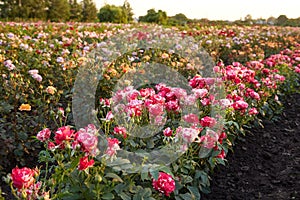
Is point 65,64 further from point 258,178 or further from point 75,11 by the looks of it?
point 75,11

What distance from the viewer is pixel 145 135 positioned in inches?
92.2

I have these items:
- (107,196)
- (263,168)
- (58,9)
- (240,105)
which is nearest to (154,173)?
(107,196)

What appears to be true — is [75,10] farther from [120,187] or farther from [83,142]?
[83,142]

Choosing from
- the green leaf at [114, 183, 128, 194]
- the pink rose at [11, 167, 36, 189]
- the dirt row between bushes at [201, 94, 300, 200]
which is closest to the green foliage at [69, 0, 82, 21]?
the dirt row between bushes at [201, 94, 300, 200]

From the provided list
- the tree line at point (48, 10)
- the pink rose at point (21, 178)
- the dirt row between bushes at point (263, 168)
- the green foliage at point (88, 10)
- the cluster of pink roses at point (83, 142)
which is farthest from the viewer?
the green foliage at point (88, 10)

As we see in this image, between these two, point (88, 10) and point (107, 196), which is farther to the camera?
point (88, 10)

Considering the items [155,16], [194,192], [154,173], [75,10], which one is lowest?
[194,192]

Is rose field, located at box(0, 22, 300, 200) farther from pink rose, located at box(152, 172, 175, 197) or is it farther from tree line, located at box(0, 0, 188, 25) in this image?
tree line, located at box(0, 0, 188, 25)

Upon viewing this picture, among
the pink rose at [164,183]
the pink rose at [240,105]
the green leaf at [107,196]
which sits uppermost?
the pink rose at [240,105]

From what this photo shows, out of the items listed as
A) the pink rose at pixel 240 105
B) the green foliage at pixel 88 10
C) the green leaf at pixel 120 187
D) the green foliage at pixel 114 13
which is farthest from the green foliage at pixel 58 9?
the green leaf at pixel 120 187

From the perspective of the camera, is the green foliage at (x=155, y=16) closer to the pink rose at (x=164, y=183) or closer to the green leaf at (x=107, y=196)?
the pink rose at (x=164, y=183)

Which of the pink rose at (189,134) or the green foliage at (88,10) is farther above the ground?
the green foliage at (88,10)

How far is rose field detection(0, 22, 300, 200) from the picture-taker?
67.0 inches

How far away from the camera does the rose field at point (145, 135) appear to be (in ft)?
5.58
